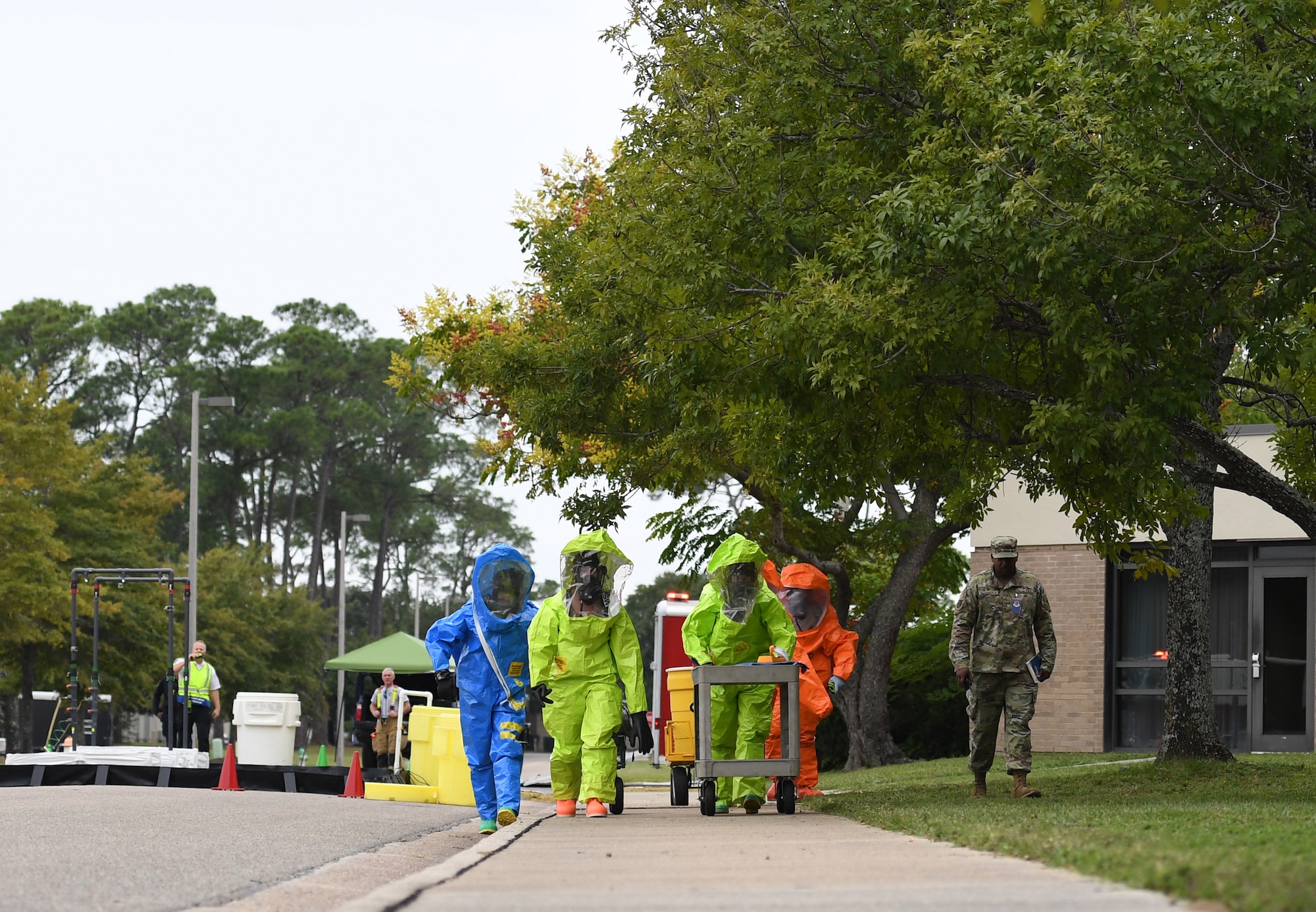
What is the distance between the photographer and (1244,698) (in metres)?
24.8

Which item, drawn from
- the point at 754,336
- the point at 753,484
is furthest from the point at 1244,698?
the point at 754,336

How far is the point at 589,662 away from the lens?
11.9 meters

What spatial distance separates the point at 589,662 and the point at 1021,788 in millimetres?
3516

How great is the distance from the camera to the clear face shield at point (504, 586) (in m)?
11.9

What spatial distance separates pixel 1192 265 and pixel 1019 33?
2230 millimetres

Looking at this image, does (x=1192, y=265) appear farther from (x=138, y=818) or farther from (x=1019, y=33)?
(x=138, y=818)

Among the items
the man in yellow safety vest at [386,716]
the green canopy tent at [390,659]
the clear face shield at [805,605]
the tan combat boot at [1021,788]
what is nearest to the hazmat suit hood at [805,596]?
the clear face shield at [805,605]

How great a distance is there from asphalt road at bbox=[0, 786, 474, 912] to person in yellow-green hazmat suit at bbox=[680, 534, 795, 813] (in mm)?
2293

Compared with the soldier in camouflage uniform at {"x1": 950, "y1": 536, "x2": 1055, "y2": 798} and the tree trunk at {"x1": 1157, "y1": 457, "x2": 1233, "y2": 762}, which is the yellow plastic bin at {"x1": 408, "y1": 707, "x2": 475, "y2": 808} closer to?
the soldier in camouflage uniform at {"x1": 950, "y1": 536, "x2": 1055, "y2": 798}

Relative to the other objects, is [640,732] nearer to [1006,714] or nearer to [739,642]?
[739,642]

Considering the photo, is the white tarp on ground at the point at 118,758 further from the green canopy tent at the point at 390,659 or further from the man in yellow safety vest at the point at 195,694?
the green canopy tent at the point at 390,659

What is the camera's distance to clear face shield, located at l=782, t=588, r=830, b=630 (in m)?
14.2

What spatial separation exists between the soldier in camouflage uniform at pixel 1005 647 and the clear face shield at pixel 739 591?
164 cm

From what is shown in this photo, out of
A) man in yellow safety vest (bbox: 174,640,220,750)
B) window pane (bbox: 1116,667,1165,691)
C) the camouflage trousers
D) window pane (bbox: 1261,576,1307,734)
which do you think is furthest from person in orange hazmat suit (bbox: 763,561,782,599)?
window pane (bbox: 1261,576,1307,734)
